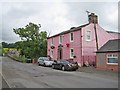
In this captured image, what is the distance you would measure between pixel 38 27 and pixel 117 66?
36.5 m

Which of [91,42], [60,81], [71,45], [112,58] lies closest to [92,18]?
[91,42]

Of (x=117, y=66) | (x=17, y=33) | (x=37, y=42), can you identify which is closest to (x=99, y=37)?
(x=117, y=66)

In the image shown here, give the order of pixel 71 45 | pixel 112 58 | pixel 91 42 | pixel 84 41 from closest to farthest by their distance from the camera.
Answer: pixel 112 58, pixel 84 41, pixel 91 42, pixel 71 45

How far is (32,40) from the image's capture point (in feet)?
193

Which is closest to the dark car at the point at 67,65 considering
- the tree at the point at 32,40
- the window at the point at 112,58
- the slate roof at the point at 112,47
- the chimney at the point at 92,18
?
the slate roof at the point at 112,47

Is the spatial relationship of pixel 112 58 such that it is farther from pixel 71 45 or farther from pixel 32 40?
pixel 32 40

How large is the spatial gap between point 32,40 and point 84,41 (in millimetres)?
25380

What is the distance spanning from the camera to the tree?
57.6 metres

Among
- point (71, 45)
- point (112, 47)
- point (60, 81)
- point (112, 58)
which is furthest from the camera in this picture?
point (71, 45)

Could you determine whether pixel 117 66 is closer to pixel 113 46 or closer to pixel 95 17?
pixel 113 46

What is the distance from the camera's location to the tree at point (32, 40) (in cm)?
5756

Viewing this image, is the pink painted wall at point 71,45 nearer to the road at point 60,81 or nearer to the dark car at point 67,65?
the dark car at point 67,65

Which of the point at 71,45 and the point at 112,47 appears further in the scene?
the point at 71,45

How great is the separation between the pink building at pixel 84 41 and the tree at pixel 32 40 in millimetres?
16659
